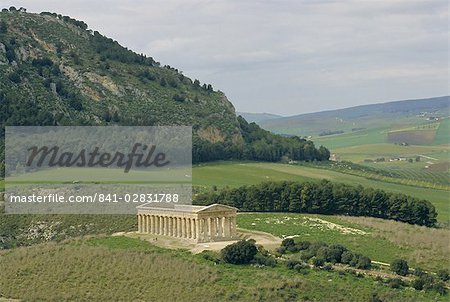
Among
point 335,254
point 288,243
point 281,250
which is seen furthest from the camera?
point 288,243

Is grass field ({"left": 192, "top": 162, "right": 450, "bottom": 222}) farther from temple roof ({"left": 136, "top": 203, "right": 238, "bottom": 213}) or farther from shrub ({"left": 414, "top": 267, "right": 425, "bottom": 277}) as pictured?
shrub ({"left": 414, "top": 267, "right": 425, "bottom": 277})

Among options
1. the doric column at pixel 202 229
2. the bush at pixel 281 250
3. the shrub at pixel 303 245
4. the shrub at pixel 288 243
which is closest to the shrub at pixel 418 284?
the shrub at pixel 303 245

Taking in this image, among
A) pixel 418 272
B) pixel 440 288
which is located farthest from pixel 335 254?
pixel 440 288

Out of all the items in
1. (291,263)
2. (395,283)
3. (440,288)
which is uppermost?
(291,263)

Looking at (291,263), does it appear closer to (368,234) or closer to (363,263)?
(363,263)

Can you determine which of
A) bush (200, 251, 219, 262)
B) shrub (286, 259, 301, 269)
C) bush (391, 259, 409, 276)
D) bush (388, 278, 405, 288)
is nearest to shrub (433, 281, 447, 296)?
bush (388, 278, 405, 288)

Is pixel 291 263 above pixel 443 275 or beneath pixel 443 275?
A: above

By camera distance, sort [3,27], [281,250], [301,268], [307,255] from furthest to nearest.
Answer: [3,27] < [281,250] < [307,255] < [301,268]
